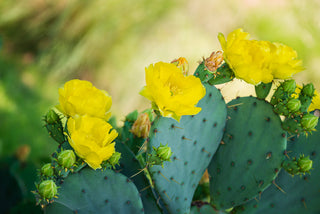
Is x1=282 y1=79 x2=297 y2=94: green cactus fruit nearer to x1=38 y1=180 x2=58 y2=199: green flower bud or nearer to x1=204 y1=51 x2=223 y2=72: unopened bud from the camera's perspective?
x1=204 y1=51 x2=223 y2=72: unopened bud

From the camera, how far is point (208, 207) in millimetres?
796

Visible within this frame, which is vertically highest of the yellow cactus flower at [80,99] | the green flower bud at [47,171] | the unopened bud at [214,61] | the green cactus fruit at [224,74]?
the yellow cactus flower at [80,99]

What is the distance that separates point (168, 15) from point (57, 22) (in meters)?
1.15

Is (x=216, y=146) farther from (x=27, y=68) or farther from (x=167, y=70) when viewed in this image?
(x=27, y=68)

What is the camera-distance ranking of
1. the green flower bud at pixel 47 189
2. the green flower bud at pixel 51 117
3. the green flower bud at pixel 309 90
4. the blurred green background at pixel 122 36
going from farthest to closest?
1. the blurred green background at pixel 122 36
2. the green flower bud at pixel 309 90
3. the green flower bud at pixel 51 117
4. the green flower bud at pixel 47 189

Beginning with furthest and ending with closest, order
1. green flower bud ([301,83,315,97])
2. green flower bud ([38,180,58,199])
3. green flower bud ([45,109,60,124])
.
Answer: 1. green flower bud ([301,83,315,97])
2. green flower bud ([45,109,60,124])
3. green flower bud ([38,180,58,199])

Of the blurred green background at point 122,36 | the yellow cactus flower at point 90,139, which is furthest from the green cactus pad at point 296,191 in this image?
the blurred green background at point 122,36

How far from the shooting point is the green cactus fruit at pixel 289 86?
0.68 metres

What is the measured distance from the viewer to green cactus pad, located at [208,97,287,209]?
2.45ft

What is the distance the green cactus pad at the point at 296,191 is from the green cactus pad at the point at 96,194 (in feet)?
1.09

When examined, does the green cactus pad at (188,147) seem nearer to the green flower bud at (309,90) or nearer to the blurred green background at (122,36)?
the green flower bud at (309,90)

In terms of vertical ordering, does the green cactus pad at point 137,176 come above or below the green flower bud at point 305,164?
above

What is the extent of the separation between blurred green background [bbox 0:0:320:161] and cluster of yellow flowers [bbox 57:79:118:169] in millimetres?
2547

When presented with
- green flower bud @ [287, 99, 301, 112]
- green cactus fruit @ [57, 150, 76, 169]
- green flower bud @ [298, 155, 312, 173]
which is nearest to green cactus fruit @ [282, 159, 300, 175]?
green flower bud @ [298, 155, 312, 173]
